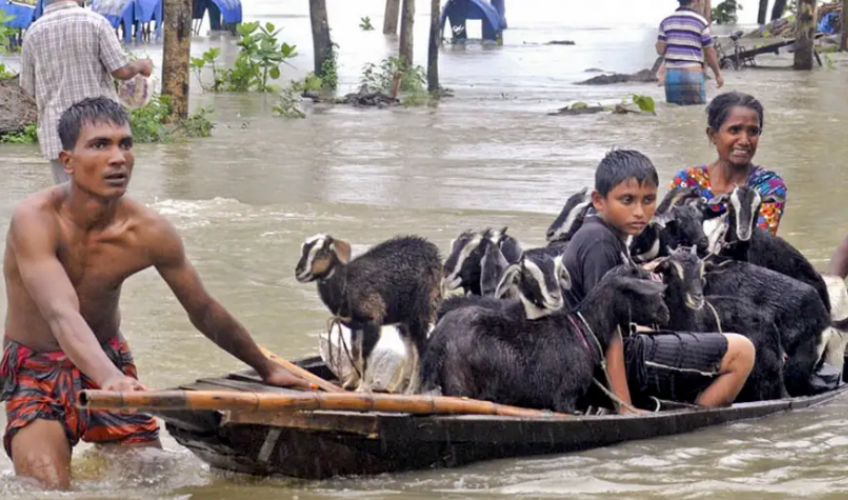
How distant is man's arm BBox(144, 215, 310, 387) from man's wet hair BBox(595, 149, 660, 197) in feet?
4.87

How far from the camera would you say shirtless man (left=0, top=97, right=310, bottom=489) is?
189 inches

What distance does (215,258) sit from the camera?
9.83 m

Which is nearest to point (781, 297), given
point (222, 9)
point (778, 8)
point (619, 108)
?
point (619, 108)

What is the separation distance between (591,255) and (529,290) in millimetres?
410

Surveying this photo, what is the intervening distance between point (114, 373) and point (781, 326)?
117 inches

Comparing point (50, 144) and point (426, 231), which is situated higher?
point (50, 144)

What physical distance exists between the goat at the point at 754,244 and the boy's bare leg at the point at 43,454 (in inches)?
119

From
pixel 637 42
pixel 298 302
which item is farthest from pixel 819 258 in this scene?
pixel 637 42

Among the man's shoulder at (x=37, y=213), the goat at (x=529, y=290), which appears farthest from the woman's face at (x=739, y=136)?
the man's shoulder at (x=37, y=213)

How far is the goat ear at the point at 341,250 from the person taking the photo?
525 centimetres

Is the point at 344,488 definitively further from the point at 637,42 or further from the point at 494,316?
the point at 637,42

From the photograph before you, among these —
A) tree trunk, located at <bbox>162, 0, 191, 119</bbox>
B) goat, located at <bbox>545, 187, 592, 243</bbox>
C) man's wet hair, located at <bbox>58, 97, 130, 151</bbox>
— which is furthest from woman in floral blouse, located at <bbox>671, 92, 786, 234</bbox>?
tree trunk, located at <bbox>162, 0, 191, 119</bbox>

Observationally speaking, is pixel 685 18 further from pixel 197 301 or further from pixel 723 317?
pixel 197 301

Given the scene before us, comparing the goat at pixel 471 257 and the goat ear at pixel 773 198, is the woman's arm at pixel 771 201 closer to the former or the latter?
the goat ear at pixel 773 198
